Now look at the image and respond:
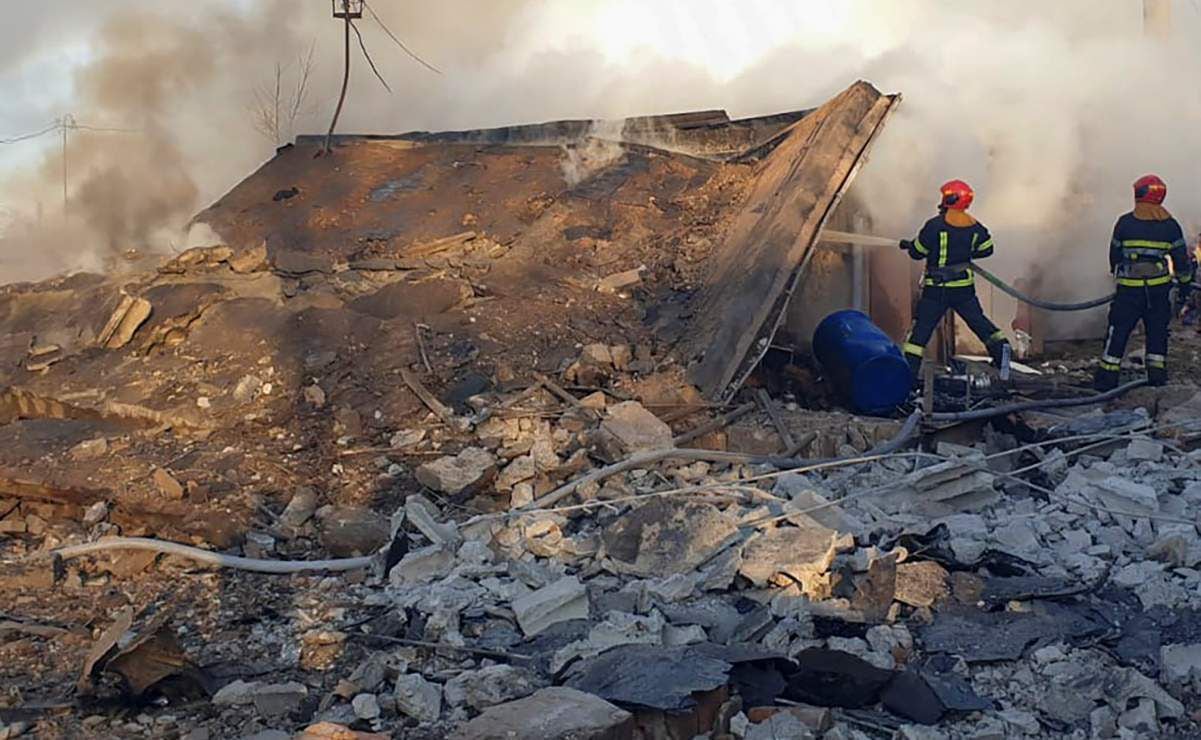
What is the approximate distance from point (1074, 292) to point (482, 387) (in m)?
6.37

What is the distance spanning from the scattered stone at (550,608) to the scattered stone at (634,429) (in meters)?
1.71

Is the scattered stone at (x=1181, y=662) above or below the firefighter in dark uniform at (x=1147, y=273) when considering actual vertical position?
below

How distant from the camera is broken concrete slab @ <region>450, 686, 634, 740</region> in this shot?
3.50 meters

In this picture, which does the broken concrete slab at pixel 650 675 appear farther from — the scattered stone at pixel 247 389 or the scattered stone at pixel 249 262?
the scattered stone at pixel 249 262

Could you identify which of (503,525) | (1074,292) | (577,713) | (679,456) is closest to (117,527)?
(503,525)

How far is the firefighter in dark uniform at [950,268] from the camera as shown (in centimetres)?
809

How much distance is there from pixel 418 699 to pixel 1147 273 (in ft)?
20.5

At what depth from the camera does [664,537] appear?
5.34 m

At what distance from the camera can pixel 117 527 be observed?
6.16 metres

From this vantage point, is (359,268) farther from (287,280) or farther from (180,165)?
(180,165)

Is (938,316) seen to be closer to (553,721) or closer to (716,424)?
(716,424)

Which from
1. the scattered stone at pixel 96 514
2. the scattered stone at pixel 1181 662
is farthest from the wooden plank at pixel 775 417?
the scattered stone at pixel 96 514

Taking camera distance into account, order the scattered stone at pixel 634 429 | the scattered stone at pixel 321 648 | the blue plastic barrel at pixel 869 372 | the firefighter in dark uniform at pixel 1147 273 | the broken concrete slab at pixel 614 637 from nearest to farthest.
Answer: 1. the broken concrete slab at pixel 614 637
2. the scattered stone at pixel 321 648
3. the scattered stone at pixel 634 429
4. the blue plastic barrel at pixel 869 372
5. the firefighter in dark uniform at pixel 1147 273

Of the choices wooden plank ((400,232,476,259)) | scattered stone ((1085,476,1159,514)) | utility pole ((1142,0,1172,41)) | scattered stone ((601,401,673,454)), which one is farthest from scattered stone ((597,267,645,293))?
utility pole ((1142,0,1172,41))
